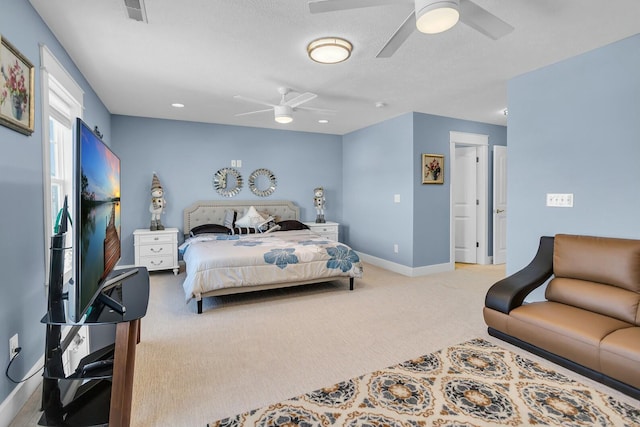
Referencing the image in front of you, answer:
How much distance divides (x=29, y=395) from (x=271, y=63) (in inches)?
119

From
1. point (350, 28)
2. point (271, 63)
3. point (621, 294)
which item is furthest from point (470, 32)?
point (621, 294)

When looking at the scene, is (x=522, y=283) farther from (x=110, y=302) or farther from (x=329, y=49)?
(x=110, y=302)

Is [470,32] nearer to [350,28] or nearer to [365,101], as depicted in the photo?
[350,28]

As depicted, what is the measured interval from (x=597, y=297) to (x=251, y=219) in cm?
445

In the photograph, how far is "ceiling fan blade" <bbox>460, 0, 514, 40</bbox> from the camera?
177cm

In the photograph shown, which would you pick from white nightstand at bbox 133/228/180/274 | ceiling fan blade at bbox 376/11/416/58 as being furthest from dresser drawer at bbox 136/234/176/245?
ceiling fan blade at bbox 376/11/416/58

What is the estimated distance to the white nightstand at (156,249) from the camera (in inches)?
188

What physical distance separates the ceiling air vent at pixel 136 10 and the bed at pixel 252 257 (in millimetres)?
2205

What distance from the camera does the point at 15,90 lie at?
186cm

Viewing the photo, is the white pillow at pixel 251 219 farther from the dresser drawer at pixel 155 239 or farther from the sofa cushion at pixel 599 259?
the sofa cushion at pixel 599 259

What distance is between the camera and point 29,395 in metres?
1.94

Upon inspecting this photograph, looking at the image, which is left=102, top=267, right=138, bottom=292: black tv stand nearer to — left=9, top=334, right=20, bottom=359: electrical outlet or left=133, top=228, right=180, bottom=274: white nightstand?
left=9, top=334, right=20, bottom=359: electrical outlet

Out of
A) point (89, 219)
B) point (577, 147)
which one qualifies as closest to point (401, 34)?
point (89, 219)

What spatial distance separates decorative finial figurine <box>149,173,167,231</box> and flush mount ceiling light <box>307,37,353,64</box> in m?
3.50
